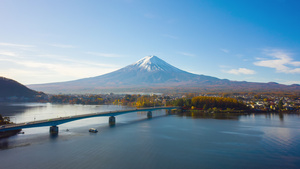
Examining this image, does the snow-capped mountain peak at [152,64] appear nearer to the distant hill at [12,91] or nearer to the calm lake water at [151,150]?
the distant hill at [12,91]

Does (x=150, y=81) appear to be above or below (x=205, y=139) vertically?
above

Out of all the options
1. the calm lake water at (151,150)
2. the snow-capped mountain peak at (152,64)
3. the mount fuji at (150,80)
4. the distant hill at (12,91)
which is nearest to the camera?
the calm lake water at (151,150)

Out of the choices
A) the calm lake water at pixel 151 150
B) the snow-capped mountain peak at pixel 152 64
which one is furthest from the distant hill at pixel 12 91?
the snow-capped mountain peak at pixel 152 64

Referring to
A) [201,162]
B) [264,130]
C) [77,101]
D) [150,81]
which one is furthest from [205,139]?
[150,81]

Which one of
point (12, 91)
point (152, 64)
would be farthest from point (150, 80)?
point (12, 91)

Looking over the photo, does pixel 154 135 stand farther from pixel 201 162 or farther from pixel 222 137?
pixel 201 162
